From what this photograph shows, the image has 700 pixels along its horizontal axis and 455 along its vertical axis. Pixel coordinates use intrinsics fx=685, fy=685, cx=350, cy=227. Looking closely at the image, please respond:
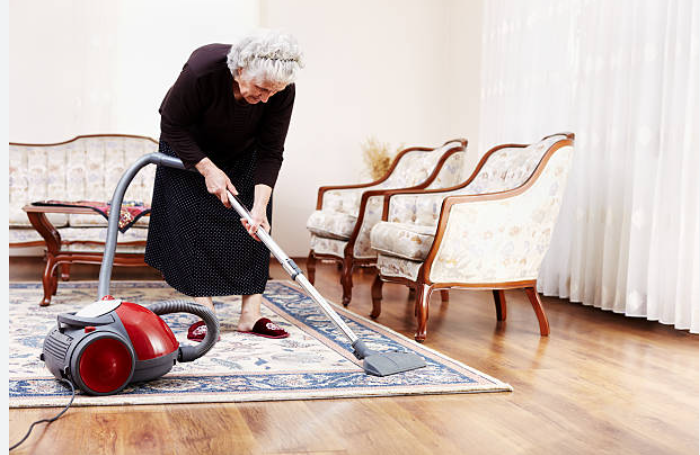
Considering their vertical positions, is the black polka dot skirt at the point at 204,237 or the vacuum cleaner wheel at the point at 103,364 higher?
the black polka dot skirt at the point at 204,237

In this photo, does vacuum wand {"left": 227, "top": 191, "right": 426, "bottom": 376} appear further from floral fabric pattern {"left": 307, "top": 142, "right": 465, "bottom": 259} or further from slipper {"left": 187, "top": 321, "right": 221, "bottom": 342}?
floral fabric pattern {"left": 307, "top": 142, "right": 465, "bottom": 259}

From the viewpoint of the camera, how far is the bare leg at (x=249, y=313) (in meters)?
2.66

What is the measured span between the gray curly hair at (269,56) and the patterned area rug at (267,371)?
0.89 meters

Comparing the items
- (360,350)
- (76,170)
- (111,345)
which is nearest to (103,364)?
(111,345)

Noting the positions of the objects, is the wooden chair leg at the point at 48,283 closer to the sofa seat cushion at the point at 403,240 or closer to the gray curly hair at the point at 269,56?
the sofa seat cushion at the point at 403,240

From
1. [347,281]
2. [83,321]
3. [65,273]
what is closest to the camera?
[83,321]

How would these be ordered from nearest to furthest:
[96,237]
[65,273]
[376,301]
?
[376,301] → [96,237] → [65,273]

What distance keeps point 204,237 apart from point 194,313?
808 mm

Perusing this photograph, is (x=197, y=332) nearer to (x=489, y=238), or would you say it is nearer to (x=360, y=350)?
(x=360, y=350)

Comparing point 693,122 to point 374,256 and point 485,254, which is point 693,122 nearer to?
point 485,254

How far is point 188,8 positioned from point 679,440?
4944 mm

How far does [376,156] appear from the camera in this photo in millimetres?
5598

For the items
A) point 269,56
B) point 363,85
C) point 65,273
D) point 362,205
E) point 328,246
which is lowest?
point 65,273

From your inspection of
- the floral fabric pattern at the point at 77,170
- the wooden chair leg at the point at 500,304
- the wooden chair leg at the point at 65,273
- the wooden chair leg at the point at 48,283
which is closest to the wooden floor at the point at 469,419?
the wooden chair leg at the point at 500,304
